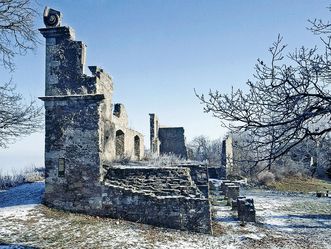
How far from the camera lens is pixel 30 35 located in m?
8.57

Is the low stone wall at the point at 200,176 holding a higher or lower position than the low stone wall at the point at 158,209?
higher

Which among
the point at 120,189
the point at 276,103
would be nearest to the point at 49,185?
the point at 120,189

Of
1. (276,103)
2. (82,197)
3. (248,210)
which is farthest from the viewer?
(248,210)

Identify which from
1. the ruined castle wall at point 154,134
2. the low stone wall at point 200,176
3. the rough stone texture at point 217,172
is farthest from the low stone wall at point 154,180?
the ruined castle wall at point 154,134

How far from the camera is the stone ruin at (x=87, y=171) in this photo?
9.55 meters

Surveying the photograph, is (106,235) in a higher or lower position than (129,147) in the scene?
lower

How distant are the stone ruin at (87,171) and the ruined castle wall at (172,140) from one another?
2034 centimetres

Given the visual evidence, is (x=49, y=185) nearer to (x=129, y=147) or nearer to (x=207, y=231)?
(x=207, y=231)

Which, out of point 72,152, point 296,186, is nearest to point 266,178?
point 296,186

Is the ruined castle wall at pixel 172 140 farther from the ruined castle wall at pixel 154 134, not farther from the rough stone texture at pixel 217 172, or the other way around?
the rough stone texture at pixel 217 172

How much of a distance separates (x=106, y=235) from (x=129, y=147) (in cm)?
1082

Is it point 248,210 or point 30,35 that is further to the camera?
point 248,210

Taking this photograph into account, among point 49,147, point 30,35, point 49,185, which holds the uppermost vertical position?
point 30,35

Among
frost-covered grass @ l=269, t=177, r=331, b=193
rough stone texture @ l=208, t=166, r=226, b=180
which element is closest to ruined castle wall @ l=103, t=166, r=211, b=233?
frost-covered grass @ l=269, t=177, r=331, b=193
